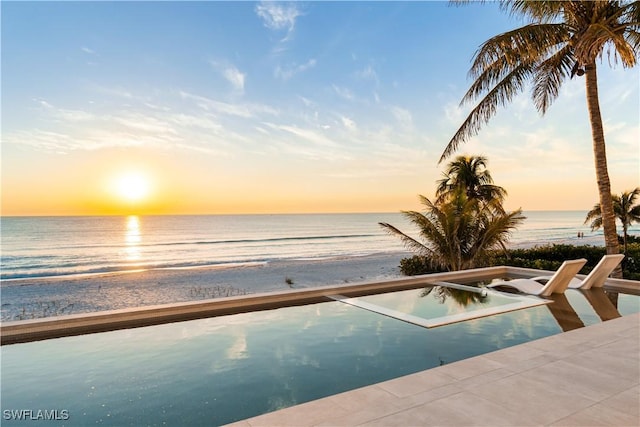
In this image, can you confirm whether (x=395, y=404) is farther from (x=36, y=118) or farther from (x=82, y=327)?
(x=36, y=118)

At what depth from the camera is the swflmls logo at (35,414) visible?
2.72m

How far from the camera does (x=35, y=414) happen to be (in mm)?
2793

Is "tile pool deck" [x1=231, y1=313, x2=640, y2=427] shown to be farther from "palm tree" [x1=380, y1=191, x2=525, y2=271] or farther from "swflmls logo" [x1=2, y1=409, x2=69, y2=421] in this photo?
"palm tree" [x1=380, y1=191, x2=525, y2=271]

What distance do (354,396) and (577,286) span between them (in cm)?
599

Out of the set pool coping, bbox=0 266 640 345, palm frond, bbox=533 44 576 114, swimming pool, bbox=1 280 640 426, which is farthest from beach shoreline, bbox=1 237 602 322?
palm frond, bbox=533 44 576 114

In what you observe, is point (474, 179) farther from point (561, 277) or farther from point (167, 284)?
point (167, 284)

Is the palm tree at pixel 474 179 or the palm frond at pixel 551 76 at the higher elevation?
Result: the palm frond at pixel 551 76

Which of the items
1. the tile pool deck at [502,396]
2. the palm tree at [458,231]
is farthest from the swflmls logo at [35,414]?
the palm tree at [458,231]

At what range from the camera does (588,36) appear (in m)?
6.79

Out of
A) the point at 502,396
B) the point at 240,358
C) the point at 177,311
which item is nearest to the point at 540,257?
the point at 502,396

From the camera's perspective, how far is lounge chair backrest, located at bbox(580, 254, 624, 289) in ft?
21.3

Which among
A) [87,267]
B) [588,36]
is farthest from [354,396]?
[87,267]

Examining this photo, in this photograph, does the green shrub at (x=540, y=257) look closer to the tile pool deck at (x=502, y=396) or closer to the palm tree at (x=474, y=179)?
the palm tree at (x=474, y=179)

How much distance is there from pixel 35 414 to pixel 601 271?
26.8 ft
